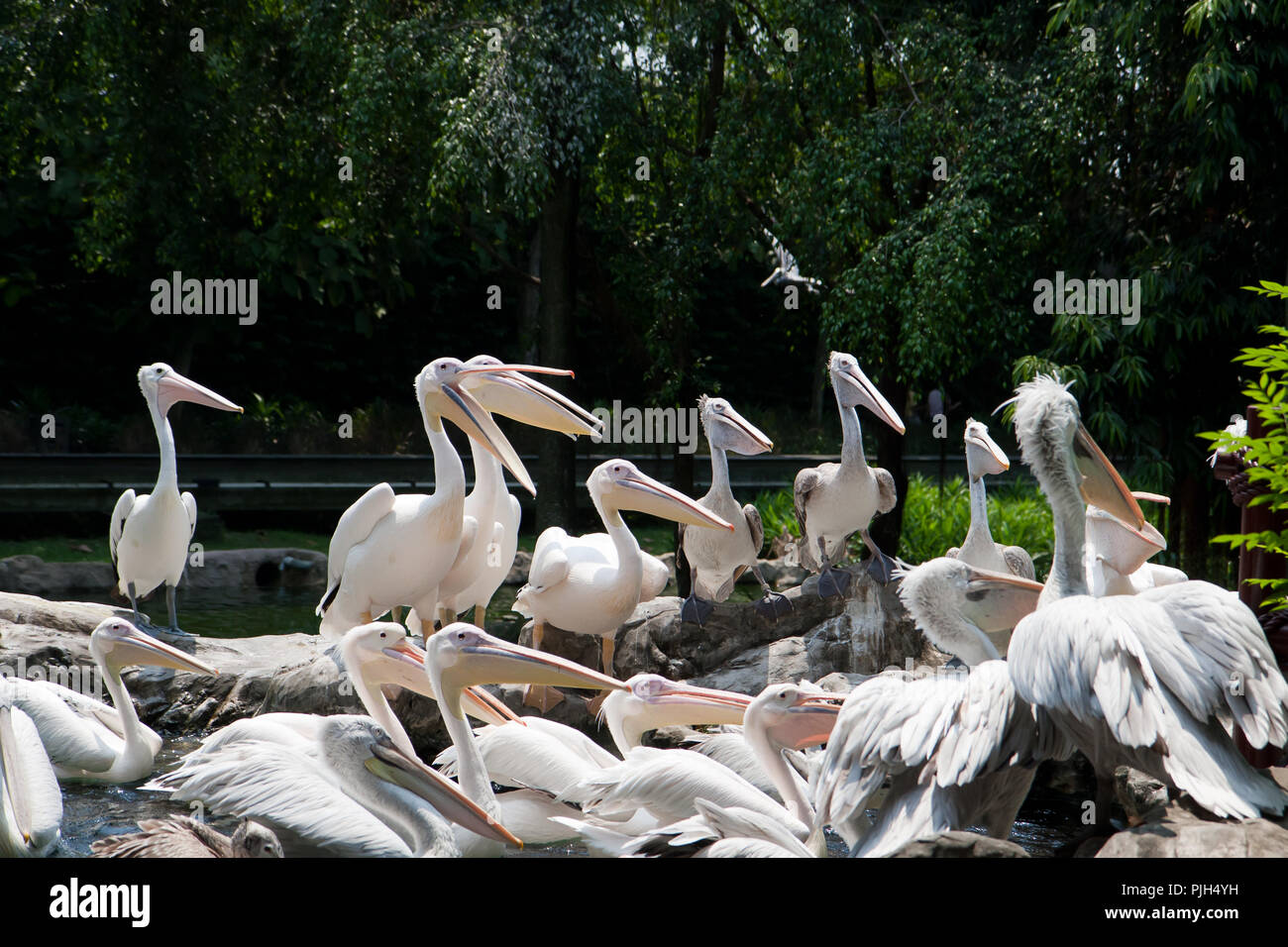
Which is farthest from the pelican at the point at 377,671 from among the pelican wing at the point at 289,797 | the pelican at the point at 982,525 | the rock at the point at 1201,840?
the pelican at the point at 982,525

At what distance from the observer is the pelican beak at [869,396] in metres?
6.71

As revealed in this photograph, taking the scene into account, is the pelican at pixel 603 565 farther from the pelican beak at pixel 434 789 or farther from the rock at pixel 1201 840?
the rock at pixel 1201 840

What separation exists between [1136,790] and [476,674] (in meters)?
2.48

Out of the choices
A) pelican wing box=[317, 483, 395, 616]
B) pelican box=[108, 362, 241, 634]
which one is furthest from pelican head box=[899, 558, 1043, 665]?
pelican box=[108, 362, 241, 634]

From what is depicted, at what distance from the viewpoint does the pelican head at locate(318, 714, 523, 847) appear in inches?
158

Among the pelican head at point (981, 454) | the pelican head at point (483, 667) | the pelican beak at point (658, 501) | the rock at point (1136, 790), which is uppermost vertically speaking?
the pelican head at point (981, 454)

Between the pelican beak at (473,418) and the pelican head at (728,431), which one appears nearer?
the pelican beak at (473,418)

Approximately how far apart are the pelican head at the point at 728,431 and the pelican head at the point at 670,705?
7.14 ft

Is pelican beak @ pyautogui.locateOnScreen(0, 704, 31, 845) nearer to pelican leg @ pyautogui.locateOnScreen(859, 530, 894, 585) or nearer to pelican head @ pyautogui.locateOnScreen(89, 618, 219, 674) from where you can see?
pelican head @ pyautogui.locateOnScreen(89, 618, 219, 674)

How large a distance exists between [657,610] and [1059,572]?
325 cm

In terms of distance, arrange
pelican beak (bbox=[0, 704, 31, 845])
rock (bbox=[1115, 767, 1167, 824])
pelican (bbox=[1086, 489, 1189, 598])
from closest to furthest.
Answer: pelican beak (bbox=[0, 704, 31, 845])
rock (bbox=[1115, 767, 1167, 824])
pelican (bbox=[1086, 489, 1189, 598])

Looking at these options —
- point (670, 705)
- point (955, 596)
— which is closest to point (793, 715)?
point (670, 705)

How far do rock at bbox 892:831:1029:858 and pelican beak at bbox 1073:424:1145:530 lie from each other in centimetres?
165

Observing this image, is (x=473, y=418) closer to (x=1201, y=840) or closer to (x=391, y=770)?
(x=391, y=770)
